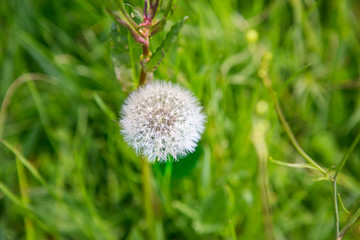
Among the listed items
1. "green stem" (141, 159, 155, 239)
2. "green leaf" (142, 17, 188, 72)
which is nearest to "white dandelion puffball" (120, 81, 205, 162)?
"green leaf" (142, 17, 188, 72)

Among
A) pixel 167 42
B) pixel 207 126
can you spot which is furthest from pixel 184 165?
pixel 167 42

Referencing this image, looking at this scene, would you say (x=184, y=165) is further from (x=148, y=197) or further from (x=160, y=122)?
(x=160, y=122)

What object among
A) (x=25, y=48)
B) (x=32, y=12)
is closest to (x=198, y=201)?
(x=25, y=48)

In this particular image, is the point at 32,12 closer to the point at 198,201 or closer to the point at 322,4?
the point at 198,201

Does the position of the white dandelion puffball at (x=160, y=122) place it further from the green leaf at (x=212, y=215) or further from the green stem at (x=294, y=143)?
the green leaf at (x=212, y=215)

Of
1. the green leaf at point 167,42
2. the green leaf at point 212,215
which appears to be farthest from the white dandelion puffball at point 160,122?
the green leaf at point 212,215

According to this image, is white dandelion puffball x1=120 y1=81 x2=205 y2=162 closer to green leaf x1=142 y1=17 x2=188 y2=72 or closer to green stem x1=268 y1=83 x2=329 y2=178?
green leaf x1=142 y1=17 x2=188 y2=72
